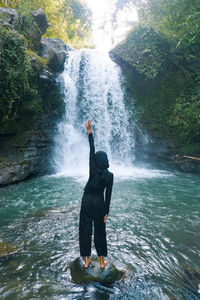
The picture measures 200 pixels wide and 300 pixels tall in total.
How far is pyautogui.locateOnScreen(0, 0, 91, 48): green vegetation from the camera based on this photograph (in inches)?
482

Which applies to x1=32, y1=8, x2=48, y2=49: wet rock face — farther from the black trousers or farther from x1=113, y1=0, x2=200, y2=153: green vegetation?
the black trousers

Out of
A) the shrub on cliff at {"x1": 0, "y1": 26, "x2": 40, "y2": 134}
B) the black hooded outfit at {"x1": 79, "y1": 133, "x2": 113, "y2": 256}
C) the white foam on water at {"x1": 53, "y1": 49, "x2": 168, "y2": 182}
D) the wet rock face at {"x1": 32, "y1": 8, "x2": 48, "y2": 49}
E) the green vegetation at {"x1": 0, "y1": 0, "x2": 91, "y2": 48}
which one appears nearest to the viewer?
the black hooded outfit at {"x1": 79, "y1": 133, "x2": 113, "y2": 256}

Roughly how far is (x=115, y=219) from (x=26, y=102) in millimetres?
7455

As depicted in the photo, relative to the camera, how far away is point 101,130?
13.6m

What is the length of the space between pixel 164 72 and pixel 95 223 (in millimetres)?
13537

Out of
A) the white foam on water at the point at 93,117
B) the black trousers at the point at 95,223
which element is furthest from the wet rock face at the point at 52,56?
the black trousers at the point at 95,223

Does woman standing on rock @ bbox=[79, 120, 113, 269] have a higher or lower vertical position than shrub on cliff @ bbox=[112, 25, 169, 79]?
lower

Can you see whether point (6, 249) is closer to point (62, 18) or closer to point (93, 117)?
point (93, 117)

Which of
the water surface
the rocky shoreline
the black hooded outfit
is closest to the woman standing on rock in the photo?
the black hooded outfit

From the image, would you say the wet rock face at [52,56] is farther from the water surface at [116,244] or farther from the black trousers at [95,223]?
the black trousers at [95,223]

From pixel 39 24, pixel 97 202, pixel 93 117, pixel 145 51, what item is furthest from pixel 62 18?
pixel 97 202

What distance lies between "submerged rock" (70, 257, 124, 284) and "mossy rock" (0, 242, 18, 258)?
49.4 inches

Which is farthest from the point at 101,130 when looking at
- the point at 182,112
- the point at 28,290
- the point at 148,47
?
the point at 28,290

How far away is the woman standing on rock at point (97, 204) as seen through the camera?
2.57 meters
